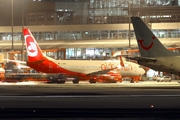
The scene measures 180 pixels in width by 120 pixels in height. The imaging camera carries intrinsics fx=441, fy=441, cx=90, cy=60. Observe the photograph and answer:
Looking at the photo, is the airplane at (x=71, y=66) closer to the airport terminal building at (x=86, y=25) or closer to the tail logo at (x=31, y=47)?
the tail logo at (x=31, y=47)

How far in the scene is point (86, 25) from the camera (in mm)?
105500

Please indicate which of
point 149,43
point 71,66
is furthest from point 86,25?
point 149,43

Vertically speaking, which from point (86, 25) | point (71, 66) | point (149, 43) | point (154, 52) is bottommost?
point (71, 66)

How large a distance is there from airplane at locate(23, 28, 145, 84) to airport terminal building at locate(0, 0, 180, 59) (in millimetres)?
14297

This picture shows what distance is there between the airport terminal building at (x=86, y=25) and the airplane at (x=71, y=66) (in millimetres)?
14297

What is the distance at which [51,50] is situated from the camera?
304 ft

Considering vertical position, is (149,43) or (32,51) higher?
(149,43)

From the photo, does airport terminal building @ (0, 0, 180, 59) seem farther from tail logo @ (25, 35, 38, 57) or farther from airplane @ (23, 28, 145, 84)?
tail logo @ (25, 35, 38, 57)

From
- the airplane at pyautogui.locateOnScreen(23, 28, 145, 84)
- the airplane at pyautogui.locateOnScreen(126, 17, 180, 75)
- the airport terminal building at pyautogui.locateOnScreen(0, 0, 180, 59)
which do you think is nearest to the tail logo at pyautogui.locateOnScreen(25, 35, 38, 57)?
the airplane at pyautogui.locateOnScreen(23, 28, 145, 84)

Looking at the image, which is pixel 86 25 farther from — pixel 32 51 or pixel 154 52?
pixel 154 52

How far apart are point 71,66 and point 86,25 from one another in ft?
119

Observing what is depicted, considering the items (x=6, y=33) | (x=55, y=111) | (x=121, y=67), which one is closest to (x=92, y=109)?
(x=55, y=111)

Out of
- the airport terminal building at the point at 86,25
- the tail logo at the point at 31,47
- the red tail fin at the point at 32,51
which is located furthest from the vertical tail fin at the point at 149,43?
the airport terminal building at the point at 86,25

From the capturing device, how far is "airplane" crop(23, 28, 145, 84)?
222 ft
